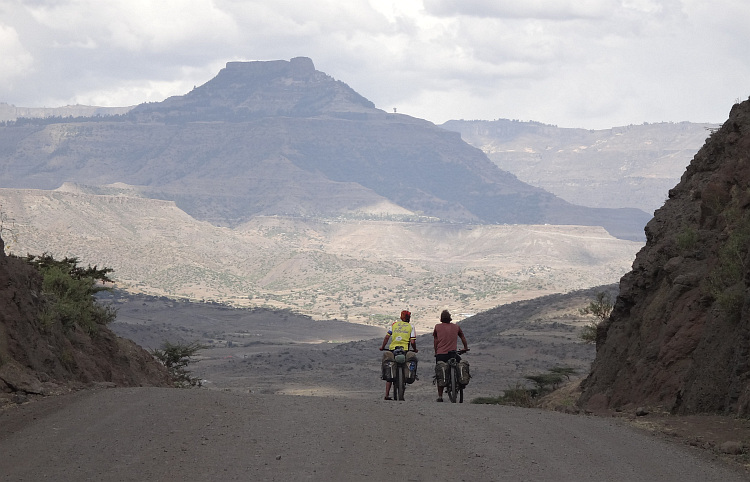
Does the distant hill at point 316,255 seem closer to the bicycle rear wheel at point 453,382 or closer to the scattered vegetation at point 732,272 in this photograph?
the bicycle rear wheel at point 453,382

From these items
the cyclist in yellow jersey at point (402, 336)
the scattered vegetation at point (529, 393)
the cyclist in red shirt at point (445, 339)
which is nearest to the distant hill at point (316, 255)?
the scattered vegetation at point (529, 393)

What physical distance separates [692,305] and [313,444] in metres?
7.13

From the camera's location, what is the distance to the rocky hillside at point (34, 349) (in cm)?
1382

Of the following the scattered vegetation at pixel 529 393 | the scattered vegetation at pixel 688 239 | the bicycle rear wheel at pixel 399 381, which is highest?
the scattered vegetation at pixel 688 239

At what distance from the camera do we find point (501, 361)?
5197 cm

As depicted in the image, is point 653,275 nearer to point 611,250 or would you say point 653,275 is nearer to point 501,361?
point 501,361

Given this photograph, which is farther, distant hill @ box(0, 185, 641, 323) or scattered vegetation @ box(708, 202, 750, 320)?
distant hill @ box(0, 185, 641, 323)

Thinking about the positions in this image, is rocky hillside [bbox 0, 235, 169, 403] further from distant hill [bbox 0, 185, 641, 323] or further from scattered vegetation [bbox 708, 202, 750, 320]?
distant hill [bbox 0, 185, 641, 323]

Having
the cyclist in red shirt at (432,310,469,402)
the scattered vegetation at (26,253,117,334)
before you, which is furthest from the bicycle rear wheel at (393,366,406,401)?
the scattered vegetation at (26,253,117,334)

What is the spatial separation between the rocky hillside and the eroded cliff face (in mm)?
8243

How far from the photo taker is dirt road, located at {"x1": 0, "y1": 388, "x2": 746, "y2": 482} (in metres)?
8.50

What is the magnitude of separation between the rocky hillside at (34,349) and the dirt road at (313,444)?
125 centimetres

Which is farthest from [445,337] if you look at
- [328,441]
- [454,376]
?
[328,441]

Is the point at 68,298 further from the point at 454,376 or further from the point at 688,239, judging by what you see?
the point at 688,239
